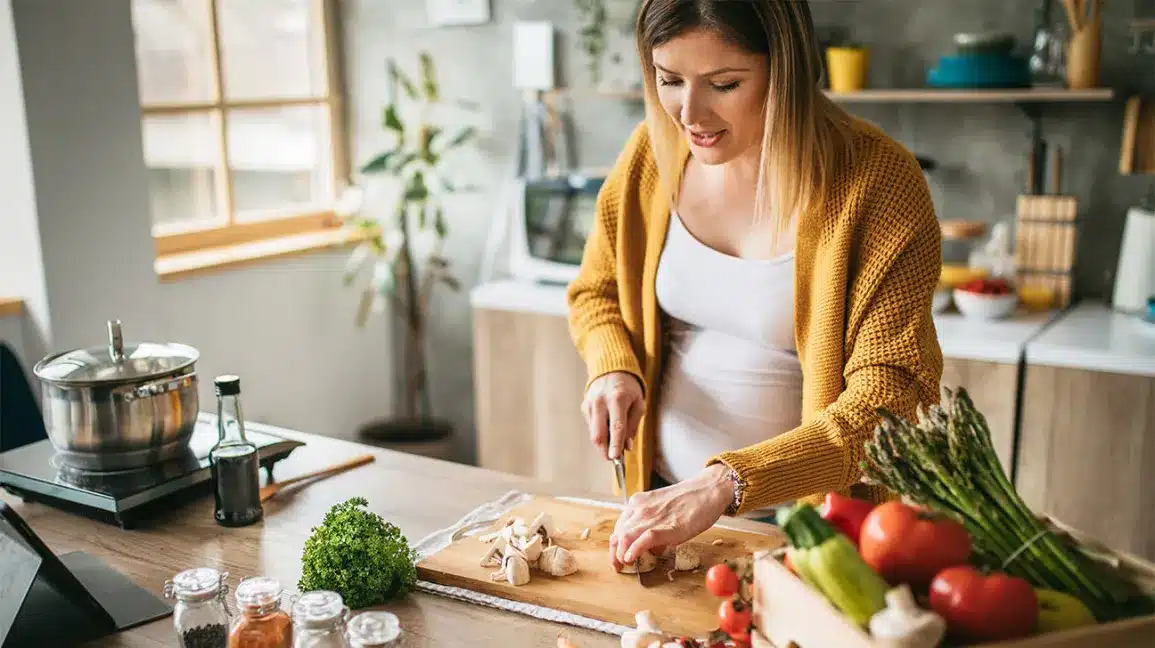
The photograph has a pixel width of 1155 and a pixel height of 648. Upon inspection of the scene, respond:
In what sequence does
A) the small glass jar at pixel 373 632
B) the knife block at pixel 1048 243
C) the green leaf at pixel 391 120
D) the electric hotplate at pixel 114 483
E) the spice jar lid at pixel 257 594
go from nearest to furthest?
the small glass jar at pixel 373 632
the spice jar lid at pixel 257 594
the electric hotplate at pixel 114 483
the knife block at pixel 1048 243
the green leaf at pixel 391 120

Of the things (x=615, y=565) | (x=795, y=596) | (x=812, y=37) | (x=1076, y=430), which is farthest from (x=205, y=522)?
(x=1076, y=430)

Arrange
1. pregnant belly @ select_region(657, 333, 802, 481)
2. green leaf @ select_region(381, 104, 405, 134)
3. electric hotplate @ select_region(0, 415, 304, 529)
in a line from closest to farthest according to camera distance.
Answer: electric hotplate @ select_region(0, 415, 304, 529) → pregnant belly @ select_region(657, 333, 802, 481) → green leaf @ select_region(381, 104, 405, 134)

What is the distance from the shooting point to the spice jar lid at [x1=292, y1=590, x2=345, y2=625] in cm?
100

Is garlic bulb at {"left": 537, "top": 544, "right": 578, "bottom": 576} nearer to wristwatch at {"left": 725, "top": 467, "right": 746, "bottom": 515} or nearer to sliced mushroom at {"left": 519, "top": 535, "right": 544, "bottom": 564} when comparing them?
sliced mushroom at {"left": 519, "top": 535, "right": 544, "bottom": 564}

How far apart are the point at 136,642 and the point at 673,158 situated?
3.35ft

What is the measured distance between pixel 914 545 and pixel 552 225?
2.40 meters

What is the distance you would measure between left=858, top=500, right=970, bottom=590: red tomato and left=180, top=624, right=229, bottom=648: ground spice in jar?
2.18 ft

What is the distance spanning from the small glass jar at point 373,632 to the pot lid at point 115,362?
68 centimetres

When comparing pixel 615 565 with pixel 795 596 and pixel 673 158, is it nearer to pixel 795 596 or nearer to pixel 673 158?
pixel 795 596

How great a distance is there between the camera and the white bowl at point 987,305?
2.69 m

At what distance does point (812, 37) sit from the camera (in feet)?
4.74

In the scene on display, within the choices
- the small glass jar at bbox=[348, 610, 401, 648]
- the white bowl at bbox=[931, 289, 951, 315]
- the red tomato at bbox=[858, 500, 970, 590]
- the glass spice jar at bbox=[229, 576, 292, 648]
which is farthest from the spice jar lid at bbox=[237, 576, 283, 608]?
the white bowl at bbox=[931, 289, 951, 315]

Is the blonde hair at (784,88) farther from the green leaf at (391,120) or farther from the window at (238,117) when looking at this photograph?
the window at (238,117)

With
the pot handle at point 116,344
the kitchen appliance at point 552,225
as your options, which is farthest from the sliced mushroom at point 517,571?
the kitchen appliance at point 552,225
